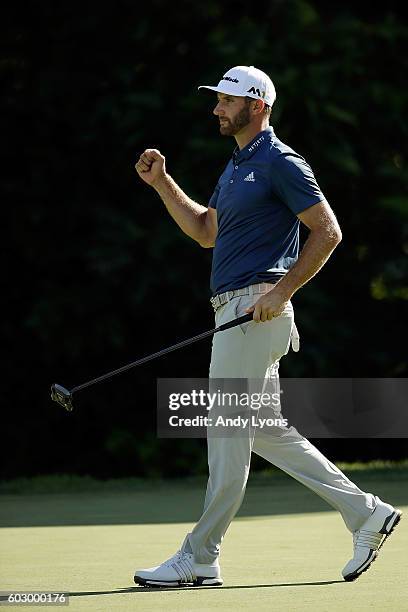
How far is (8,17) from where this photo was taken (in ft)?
38.5

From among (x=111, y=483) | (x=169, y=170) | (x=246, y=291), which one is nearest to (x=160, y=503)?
(x=111, y=483)

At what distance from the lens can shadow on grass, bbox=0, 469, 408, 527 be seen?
7.56m

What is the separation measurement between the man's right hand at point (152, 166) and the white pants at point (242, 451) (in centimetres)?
73

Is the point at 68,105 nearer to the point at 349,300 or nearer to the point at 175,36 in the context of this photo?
the point at 175,36

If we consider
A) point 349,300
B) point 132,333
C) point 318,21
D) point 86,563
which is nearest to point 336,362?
point 349,300

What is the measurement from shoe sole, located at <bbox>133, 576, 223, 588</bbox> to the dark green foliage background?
5.94m

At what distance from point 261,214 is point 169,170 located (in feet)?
20.0

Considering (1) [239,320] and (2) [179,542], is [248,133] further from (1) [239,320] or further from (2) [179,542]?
(2) [179,542]

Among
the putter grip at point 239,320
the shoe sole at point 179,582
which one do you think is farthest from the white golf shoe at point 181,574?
the putter grip at point 239,320

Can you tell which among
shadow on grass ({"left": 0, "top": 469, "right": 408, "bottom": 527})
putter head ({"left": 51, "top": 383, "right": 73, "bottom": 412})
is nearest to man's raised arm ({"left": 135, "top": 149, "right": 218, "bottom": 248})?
putter head ({"left": 51, "top": 383, "right": 73, "bottom": 412})

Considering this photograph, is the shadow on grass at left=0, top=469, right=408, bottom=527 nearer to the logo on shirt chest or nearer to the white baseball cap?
the logo on shirt chest

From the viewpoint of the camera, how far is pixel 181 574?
5137mm

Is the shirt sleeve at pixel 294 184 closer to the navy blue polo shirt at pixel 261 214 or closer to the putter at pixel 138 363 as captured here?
the navy blue polo shirt at pixel 261 214

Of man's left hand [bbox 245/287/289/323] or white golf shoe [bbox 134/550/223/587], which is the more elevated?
man's left hand [bbox 245/287/289/323]
